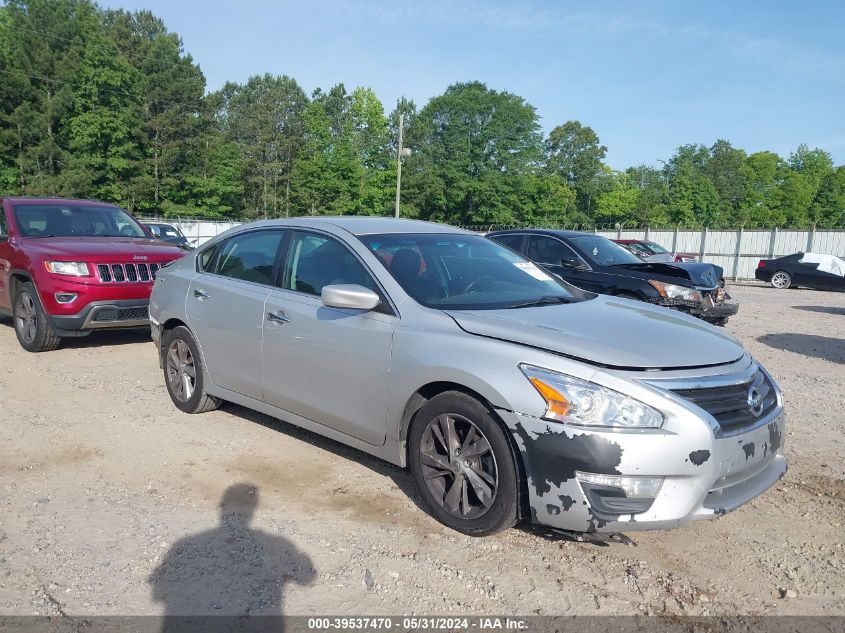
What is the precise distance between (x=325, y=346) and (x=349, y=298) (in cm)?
48

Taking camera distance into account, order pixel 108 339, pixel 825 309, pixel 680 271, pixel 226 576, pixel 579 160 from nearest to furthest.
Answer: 1. pixel 226 576
2. pixel 108 339
3. pixel 680 271
4. pixel 825 309
5. pixel 579 160

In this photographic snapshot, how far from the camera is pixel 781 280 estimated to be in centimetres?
2353

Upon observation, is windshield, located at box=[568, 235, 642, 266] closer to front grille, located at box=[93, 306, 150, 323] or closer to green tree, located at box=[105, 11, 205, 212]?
front grille, located at box=[93, 306, 150, 323]

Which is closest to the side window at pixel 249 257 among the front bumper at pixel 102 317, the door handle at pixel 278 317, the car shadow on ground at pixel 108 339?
the door handle at pixel 278 317

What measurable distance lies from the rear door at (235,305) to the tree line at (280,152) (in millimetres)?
47308

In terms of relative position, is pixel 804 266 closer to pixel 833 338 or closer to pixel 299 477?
pixel 833 338

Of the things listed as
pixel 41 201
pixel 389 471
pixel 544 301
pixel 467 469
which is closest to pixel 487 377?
pixel 467 469

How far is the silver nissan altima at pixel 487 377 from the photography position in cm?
298

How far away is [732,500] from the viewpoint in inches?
123

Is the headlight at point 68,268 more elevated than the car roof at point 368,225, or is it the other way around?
the car roof at point 368,225

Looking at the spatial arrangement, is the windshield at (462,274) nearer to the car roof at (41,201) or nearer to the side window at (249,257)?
the side window at (249,257)

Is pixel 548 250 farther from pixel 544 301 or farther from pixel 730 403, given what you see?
pixel 730 403

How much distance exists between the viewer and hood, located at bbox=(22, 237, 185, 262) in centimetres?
752

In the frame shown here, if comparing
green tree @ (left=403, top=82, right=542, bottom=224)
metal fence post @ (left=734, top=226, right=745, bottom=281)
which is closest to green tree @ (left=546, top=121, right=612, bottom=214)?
green tree @ (left=403, top=82, right=542, bottom=224)
